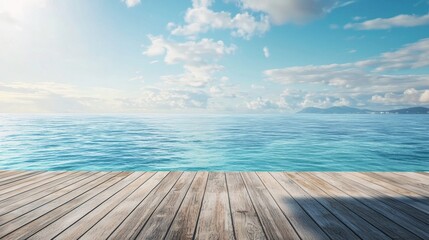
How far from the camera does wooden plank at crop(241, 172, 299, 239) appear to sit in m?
1.69

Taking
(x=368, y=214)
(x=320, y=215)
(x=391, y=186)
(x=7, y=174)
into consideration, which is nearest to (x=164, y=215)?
(x=320, y=215)

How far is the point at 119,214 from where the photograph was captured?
6.61ft

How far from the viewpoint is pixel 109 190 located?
2.69 meters

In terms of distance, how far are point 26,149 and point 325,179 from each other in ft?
57.4

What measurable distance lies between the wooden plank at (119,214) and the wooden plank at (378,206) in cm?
205

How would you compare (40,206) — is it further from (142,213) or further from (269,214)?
(269,214)

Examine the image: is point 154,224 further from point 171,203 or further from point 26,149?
point 26,149

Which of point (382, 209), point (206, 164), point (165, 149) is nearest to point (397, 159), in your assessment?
point (206, 164)

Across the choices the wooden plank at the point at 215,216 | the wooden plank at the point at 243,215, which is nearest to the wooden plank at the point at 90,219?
the wooden plank at the point at 215,216

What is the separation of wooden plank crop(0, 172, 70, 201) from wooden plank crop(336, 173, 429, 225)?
11.7 feet

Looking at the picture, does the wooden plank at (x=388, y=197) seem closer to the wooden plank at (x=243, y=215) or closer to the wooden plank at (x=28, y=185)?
the wooden plank at (x=243, y=215)

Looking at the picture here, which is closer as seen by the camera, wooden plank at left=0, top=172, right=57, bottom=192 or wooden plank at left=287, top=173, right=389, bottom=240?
wooden plank at left=287, top=173, right=389, bottom=240

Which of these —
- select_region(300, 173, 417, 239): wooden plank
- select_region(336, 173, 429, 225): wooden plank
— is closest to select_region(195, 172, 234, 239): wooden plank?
select_region(300, 173, 417, 239): wooden plank

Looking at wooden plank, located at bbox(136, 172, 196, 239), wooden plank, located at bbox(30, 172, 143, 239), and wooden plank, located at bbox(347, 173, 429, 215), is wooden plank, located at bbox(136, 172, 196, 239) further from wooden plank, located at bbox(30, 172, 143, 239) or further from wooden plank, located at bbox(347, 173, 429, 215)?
wooden plank, located at bbox(347, 173, 429, 215)
